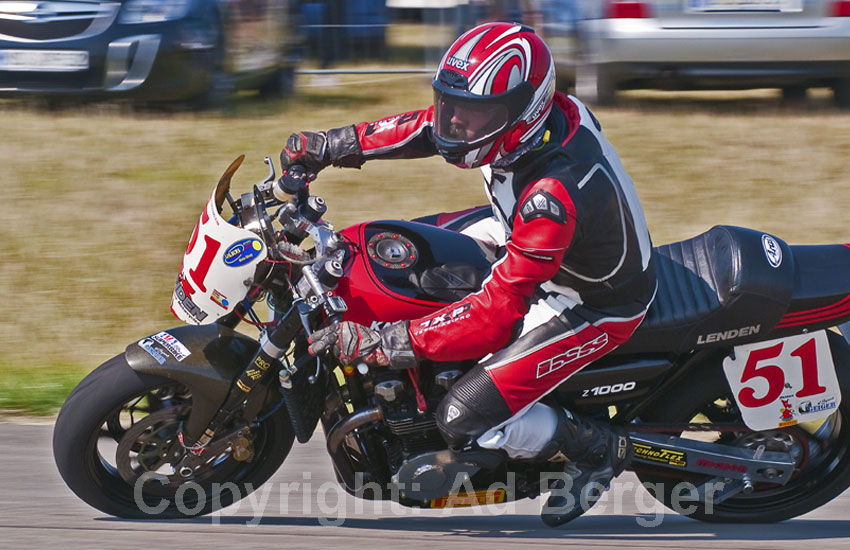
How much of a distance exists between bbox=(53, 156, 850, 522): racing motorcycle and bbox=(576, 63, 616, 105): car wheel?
519 cm

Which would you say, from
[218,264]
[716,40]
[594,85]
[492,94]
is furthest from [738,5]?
[218,264]

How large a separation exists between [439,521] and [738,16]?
569 cm

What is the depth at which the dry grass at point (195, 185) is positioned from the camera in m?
6.43

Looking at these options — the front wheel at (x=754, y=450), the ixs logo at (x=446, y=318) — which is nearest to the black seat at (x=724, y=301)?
the front wheel at (x=754, y=450)

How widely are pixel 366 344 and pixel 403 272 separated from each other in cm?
31

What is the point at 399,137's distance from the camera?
13.3 ft

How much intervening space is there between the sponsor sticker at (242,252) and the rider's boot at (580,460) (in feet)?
3.75

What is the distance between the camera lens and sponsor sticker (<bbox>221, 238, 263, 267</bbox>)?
3.58m

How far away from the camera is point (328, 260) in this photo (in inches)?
141

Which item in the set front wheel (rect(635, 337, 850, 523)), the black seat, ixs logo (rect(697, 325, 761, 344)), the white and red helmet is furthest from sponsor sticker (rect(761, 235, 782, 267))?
the white and red helmet

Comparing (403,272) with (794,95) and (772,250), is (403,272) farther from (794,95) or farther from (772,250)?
(794,95)

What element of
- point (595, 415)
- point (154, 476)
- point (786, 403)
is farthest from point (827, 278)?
point (154, 476)

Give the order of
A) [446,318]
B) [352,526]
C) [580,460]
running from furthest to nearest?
[352,526] < [580,460] < [446,318]

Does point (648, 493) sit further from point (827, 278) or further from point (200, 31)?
point (200, 31)
